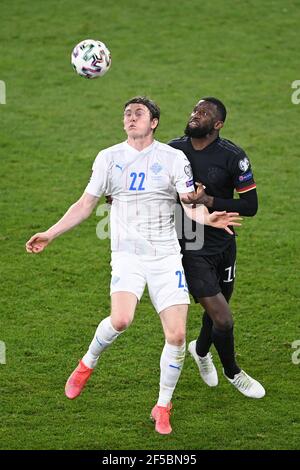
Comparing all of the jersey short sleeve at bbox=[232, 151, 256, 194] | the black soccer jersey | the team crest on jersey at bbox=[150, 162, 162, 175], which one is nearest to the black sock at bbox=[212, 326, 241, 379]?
the black soccer jersey

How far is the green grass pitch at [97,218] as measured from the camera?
812cm

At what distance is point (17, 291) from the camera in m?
10.5

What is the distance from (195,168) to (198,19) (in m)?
11.8

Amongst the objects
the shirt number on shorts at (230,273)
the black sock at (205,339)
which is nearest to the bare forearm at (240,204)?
the shirt number on shorts at (230,273)

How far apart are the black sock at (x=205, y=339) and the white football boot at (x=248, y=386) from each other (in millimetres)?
388

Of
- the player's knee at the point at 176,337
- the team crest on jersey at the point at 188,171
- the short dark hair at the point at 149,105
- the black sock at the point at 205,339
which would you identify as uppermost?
the short dark hair at the point at 149,105

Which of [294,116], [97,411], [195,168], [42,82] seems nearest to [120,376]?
[97,411]

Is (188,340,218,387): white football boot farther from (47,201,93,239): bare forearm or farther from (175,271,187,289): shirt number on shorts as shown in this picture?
(47,201,93,239): bare forearm

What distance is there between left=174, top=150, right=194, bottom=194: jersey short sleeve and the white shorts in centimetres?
57

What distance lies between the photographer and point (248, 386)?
8.49m

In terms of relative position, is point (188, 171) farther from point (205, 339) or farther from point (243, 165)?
point (205, 339)

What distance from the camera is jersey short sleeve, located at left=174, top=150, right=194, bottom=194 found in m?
7.90

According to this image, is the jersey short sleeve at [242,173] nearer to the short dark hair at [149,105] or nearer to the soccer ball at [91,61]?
the short dark hair at [149,105]

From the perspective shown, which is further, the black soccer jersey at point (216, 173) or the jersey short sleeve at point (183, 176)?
the black soccer jersey at point (216, 173)
